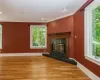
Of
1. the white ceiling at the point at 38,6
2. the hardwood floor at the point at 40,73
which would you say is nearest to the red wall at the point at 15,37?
the white ceiling at the point at 38,6

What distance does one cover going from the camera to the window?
8828mm

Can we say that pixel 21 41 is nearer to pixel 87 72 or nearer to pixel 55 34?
pixel 55 34

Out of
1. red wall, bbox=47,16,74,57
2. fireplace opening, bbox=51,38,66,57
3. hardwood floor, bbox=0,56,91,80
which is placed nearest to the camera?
hardwood floor, bbox=0,56,91,80

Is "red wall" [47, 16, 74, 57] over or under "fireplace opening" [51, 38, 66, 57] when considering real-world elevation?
over

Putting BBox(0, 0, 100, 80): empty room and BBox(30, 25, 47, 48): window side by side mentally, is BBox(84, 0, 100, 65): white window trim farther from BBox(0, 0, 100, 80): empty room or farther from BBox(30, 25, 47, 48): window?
BBox(30, 25, 47, 48): window

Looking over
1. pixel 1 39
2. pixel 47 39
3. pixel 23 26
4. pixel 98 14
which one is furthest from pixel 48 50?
pixel 98 14

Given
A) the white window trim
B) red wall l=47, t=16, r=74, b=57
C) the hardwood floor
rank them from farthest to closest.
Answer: red wall l=47, t=16, r=74, b=57 < the white window trim < the hardwood floor

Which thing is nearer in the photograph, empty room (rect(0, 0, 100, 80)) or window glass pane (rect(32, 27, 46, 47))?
empty room (rect(0, 0, 100, 80))

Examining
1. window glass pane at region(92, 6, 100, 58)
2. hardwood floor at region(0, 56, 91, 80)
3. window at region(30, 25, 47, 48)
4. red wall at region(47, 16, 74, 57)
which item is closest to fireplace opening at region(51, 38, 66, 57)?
red wall at region(47, 16, 74, 57)

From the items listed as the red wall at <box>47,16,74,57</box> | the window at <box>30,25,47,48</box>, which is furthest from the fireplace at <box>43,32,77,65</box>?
the window at <box>30,25,47,48</box>

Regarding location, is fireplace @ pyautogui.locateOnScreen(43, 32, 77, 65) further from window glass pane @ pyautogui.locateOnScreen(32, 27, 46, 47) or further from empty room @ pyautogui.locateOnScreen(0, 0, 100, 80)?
window glass pane @ pyautogui.locateOnScreen(32, 27, 46, 47)

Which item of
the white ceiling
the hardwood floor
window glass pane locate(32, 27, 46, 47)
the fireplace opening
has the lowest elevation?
the hardwood floor

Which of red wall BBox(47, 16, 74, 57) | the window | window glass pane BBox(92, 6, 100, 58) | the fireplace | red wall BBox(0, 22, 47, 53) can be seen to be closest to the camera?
window glass pane BBox(92, 6, 100, 58)

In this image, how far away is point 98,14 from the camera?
12.2 ft
